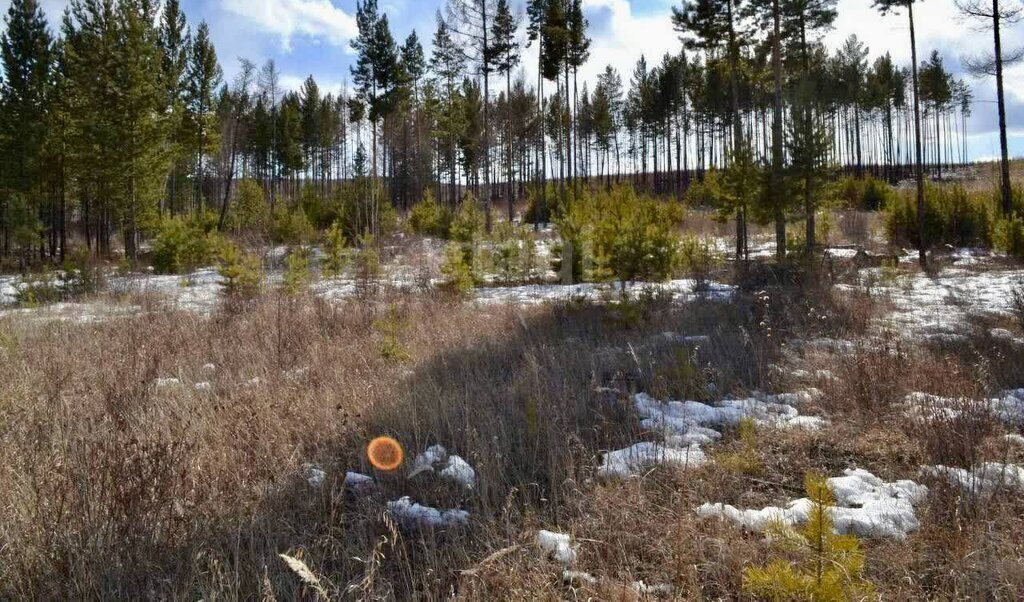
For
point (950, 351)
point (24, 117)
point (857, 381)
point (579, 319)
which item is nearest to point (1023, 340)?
Result: point (950, 351)

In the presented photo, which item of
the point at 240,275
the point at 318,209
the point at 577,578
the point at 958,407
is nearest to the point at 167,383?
the point at 577,578

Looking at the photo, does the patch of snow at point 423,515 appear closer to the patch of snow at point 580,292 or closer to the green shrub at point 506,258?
the patch of snow at point 580,292

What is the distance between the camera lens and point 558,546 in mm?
2404

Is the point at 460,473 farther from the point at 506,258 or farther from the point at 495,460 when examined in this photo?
the point at 506,258

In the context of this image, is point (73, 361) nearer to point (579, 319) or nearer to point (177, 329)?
point (177, 329)

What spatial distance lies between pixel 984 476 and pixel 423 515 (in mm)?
2868

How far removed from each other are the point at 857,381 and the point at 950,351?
2131 millimetres

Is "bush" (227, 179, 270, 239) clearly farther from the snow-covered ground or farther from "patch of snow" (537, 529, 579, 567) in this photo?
"patch of snow" (537, 529, 579, 567)

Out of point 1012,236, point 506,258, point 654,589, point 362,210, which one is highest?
point 362,210

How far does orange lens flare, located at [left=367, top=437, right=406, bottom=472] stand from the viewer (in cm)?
328

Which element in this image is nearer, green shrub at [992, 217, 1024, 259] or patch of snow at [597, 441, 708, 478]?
patch of snow at [597, 441, 708, 478]

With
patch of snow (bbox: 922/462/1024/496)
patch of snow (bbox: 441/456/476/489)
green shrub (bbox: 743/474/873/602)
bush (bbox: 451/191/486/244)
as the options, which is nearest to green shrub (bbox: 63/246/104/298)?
bush (bbox: 451/191/486/244)

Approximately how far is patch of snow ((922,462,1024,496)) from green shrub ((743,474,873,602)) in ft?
3.78

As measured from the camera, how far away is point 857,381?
4.49 metres
